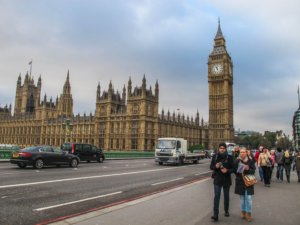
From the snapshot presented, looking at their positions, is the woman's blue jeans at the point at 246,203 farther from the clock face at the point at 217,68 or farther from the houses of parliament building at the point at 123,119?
the clock face at the point at 217,68

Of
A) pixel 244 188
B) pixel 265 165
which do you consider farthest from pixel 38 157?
pixel 244 188

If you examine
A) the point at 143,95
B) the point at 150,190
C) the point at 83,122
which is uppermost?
the point at 143,95

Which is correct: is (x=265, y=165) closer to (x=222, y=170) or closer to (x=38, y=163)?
(x=222, y=170)

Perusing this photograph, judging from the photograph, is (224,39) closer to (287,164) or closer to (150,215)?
(287,164)

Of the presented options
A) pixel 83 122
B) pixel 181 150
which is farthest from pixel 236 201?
pixel 83 122

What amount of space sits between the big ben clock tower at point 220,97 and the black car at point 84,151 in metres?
73.7

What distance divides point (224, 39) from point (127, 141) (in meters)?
60.8

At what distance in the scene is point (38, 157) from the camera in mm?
19047

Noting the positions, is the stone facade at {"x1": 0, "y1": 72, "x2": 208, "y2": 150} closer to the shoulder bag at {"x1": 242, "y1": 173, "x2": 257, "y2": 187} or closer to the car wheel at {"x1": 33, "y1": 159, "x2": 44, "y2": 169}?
the car wheel at {"x1": 33, "y1": 159, "x2": 44, "y2": 169}

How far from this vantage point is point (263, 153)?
14719mm

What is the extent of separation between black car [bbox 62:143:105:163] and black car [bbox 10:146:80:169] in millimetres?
6869

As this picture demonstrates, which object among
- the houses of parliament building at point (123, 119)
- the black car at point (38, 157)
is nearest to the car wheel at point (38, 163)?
the black car at point (38, 157)

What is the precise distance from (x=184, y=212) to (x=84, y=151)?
22.5 metres

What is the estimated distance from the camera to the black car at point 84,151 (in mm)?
28205
